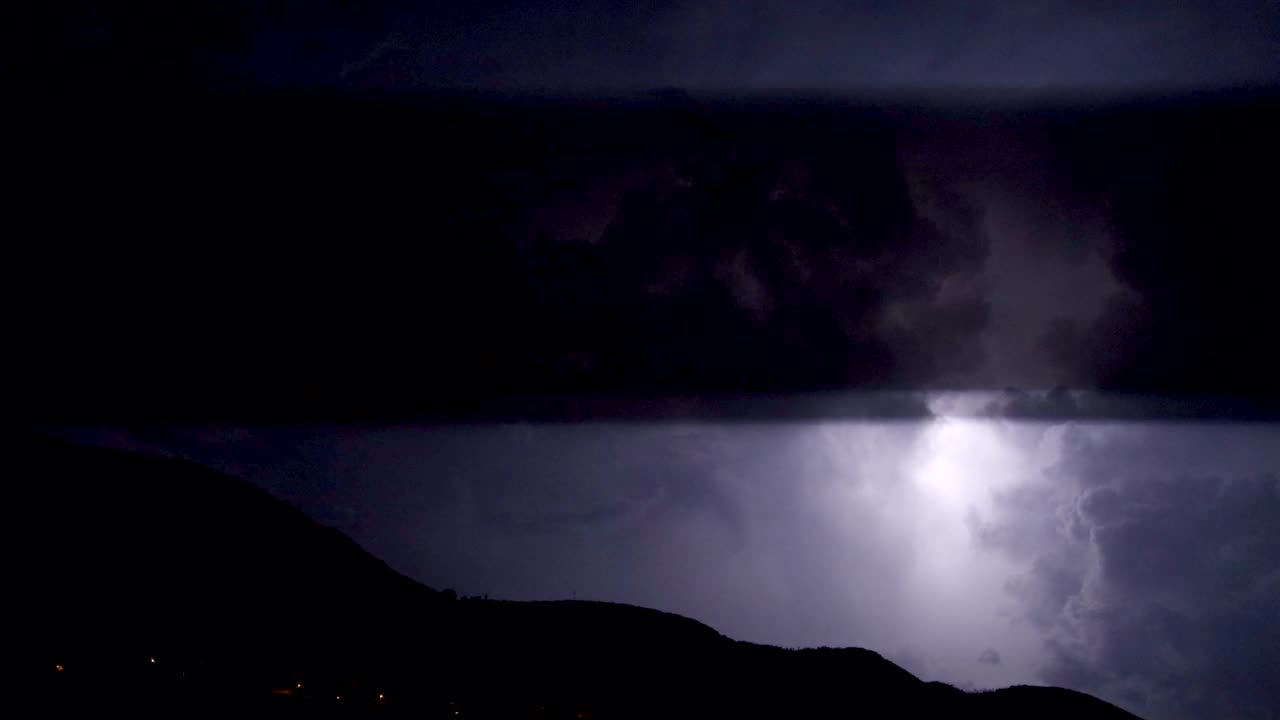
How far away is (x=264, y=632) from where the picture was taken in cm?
944

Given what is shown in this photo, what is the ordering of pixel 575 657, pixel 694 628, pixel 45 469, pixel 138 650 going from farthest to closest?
pixel 694 628
pixel 575 657
pixel 45 469
pixel 138 650

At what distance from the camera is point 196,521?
13.2 m

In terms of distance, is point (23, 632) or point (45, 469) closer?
point (23, 632)

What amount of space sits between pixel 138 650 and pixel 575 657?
1171cm

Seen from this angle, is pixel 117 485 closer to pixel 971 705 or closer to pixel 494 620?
pixel 494 620

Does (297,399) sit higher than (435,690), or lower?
higher

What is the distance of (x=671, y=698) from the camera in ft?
46.2

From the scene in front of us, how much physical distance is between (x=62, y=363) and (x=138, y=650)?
9.58 feet

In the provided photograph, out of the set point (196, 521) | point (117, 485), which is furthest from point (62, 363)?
point (196, 521)

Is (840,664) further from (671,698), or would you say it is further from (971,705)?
(671,698)

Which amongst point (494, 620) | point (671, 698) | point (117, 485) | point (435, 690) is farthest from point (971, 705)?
point (117, 485)

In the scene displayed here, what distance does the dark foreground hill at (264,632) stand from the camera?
5.87 metres

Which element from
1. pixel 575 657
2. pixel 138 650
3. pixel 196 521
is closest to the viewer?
pixel 138 650

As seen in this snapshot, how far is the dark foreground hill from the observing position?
5867 mm
